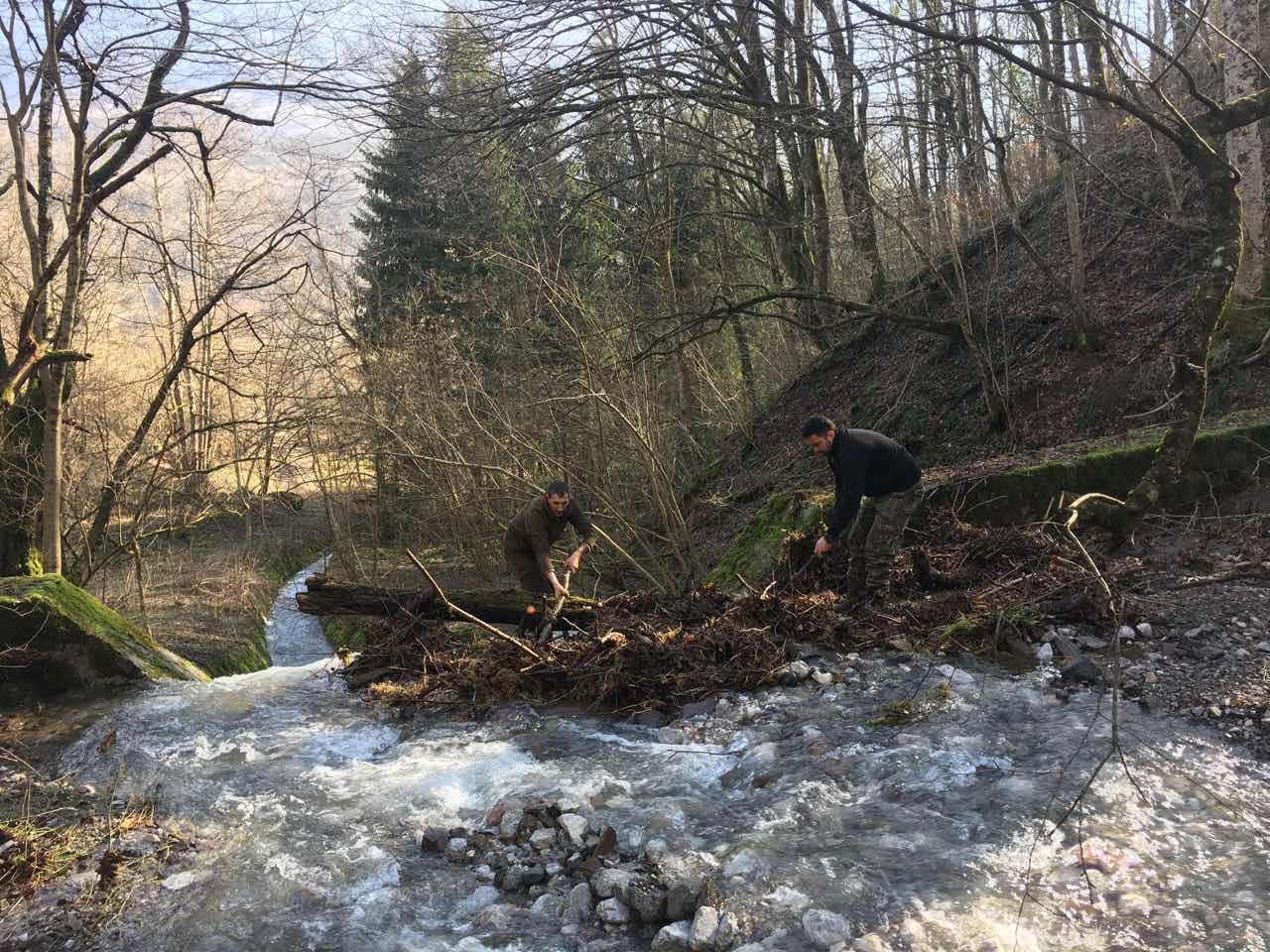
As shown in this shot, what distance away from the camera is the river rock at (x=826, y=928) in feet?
10.4

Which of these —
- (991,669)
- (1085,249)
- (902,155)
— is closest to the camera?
(991,669)

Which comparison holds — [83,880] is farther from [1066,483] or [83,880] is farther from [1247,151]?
[1247,151]

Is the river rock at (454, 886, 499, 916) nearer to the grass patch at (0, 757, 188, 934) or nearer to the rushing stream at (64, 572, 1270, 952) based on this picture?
the rushing stream at (64, 572, 1270, 952)

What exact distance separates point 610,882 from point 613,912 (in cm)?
15

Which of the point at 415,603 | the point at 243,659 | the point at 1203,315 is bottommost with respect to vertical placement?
the point at 243,659

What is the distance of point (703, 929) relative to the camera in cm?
325

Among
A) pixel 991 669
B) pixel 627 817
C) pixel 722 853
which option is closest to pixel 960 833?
pixel 722 853

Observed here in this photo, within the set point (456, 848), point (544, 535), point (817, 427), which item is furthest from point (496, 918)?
point (544, 535)

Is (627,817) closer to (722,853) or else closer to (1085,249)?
(722,853)

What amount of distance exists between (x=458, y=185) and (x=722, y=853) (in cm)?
773

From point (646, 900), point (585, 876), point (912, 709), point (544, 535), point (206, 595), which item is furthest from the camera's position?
point (206, 595)

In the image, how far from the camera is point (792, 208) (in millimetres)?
14648

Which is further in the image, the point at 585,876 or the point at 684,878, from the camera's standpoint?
the point at 585,876

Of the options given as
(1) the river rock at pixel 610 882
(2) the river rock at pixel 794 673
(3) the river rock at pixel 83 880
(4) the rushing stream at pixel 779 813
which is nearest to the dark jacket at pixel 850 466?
(2) the river rock at pixel 794 673
